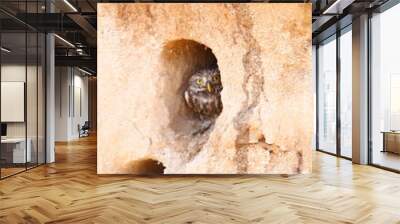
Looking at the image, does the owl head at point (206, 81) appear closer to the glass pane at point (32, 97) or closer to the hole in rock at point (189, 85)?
the hole in rock at point (189, 85)

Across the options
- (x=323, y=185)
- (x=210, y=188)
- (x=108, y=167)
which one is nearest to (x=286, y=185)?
(x=323, y=185)

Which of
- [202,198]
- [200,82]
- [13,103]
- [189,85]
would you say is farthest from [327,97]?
[13,103]

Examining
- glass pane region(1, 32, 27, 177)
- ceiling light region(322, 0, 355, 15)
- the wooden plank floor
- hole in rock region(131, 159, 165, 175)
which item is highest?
ceiling light region(322, 0, 355, 15)

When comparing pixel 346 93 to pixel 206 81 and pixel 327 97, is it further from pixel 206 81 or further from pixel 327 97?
pixel 206 81

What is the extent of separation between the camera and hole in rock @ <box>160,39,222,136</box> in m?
6.14

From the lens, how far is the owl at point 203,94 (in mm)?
6164

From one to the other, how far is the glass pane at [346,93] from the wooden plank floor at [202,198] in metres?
1.96

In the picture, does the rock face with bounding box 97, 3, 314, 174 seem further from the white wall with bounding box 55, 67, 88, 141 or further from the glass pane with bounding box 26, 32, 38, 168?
the white wall with bounding box 55, 67, 88, 141

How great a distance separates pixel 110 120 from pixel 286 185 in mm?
3058

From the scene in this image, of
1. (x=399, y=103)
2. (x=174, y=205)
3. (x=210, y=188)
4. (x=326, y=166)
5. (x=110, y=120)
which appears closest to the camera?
(x=174, y=205)

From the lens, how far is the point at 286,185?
5559 mm

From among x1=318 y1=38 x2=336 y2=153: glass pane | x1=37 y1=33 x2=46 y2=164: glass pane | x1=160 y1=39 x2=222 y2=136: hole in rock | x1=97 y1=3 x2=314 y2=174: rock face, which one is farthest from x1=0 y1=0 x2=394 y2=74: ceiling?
x1=160 y1=39 x2=222 y2=136: hole in rock

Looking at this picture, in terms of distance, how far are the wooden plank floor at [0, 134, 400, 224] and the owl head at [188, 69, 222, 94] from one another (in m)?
1.52

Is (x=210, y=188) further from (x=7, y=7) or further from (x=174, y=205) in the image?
(x=7, y=7)
